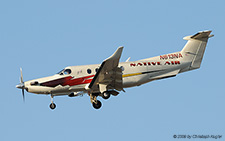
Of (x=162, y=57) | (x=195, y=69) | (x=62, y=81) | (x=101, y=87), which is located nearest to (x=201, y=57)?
(x=195, y=69)

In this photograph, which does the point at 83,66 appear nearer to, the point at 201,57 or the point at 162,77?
the point at 162,77

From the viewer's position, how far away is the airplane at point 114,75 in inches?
1210

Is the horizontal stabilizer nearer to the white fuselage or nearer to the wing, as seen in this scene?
the white fuselage

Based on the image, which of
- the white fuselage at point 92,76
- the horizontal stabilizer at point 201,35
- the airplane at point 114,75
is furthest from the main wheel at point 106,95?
the horizontal stabilizer at point 201,35

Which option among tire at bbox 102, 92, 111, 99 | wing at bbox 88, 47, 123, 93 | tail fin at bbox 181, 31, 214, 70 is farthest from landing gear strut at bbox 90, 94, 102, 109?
tail fin at bbox 181, 31, 214, 70

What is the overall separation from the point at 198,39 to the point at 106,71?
1002 cm

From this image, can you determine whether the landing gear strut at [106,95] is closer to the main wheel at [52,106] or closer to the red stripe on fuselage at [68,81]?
the red stripe on fuselage at [68,81]

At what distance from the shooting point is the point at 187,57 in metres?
33.7

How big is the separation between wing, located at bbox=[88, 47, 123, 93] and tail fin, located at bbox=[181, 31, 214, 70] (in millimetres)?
7156

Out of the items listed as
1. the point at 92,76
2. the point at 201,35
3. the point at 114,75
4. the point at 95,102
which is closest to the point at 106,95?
the point at 95,102

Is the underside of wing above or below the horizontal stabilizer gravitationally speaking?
below

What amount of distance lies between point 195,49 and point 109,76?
29.7 ft

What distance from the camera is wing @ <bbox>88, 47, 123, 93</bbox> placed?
27.9 meters

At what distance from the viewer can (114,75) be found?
29.8m
